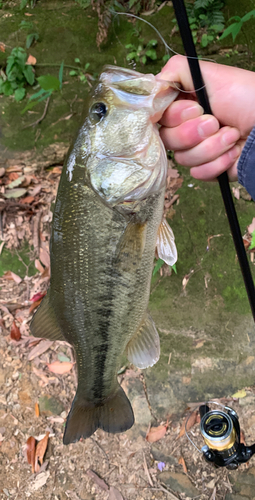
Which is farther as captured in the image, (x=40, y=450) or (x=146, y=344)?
(x=40, y=450)

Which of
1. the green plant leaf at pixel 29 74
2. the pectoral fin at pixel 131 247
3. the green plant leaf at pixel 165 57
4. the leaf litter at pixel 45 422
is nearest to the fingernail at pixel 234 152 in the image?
the pectoral fin at pixel 131 247

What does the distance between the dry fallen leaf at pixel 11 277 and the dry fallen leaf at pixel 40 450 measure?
5.71 ft

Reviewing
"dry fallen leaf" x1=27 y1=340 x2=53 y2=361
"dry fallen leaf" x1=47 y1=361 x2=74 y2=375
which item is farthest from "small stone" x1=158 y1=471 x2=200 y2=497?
"dry fallen leaf" x1=27 y1=340 x2=53 y2=361

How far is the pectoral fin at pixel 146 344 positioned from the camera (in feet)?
5.95

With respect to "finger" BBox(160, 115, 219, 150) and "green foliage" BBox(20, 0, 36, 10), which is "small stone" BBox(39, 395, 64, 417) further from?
"green foliage" BBox(20, 0, 36, 10)

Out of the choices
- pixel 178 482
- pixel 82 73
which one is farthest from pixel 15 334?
pixel 82 73

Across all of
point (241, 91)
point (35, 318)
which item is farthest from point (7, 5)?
point (35, 318)

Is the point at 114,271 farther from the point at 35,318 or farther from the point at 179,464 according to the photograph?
the point at 179,464

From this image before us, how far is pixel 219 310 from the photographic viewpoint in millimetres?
3088

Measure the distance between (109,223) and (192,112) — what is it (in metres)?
0.64

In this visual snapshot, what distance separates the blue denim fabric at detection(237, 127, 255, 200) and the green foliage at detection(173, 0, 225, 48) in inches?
99.3

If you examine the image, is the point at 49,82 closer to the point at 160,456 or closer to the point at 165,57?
the point at 165,57

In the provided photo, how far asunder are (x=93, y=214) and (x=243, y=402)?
2.49 metres

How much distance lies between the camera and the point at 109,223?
1479mm
